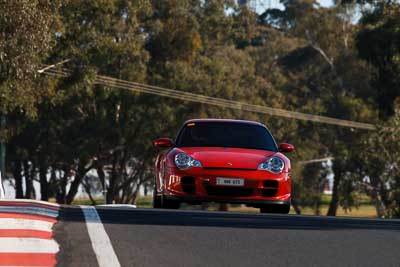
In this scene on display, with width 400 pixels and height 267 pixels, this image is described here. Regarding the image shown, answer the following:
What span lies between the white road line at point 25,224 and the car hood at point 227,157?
15.1ft

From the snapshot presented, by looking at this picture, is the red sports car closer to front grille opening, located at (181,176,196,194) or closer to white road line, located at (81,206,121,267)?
front grille opening, located at (181,176,196,194)

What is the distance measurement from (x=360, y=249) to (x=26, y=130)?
154 ft

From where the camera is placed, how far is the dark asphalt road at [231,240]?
9352mm

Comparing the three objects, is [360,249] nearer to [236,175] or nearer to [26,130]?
[236,175]

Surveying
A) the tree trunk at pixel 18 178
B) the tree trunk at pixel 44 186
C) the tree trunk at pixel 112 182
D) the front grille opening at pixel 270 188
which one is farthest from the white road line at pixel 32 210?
the tree trunk at pixel 18 178

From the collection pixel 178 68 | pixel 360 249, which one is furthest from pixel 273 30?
pixel 360 249

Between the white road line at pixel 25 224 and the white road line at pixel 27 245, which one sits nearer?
the white road line at pixel 27 245

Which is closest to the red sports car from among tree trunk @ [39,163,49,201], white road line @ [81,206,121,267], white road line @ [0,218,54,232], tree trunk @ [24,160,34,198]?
white road line @ [81,206,121,267]

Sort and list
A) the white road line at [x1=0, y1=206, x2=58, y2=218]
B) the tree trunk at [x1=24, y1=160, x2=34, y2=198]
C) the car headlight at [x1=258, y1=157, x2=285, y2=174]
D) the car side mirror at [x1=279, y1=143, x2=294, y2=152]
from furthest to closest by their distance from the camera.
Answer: the tree trunk at [x1=24, y1=160, x2=34, y2=198] < the car side mirror at [x1=279, y1=143, x2=294, y2=152] < the car headlight at [x1=258, y1=157, x2=285, y2=174] < the white road line at [x1=0, y1=206, x2=58, y2=218]

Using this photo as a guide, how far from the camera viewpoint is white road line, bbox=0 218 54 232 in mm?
11414

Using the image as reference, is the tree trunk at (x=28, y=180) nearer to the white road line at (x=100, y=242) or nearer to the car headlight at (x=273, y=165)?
the car headlight at (x=273, y=165)

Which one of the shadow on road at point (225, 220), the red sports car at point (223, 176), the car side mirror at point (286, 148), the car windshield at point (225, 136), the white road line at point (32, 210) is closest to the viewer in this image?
the shadow on road at point (225, 220)

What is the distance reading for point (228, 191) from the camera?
1652 cm

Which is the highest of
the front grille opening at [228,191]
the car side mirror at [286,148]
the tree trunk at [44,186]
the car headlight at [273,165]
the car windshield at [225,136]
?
the car windshield at [225,136]
